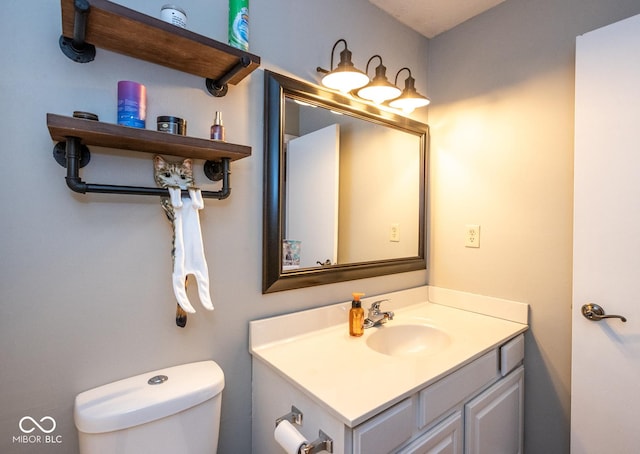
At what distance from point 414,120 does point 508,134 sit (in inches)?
18.7

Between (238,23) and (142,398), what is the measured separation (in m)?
1.14

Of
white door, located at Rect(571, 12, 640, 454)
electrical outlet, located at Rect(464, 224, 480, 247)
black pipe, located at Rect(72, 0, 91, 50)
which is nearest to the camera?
black pipe, located at Rect(72, 0, 91, 50)

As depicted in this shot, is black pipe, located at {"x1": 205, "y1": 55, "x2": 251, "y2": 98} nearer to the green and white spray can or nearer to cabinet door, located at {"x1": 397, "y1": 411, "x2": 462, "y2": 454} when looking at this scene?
the green and white spray can

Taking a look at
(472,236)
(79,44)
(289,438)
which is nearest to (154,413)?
(289,438)

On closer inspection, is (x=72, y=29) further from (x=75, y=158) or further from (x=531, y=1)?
(x=531, y=1)

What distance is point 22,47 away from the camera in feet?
2.60

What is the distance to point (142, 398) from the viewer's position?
85 centimetres

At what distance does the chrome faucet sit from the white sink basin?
27mm

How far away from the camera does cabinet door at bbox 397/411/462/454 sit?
95 cm

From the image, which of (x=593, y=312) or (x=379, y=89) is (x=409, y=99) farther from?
(x=593, y=312)

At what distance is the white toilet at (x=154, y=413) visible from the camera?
0.79m

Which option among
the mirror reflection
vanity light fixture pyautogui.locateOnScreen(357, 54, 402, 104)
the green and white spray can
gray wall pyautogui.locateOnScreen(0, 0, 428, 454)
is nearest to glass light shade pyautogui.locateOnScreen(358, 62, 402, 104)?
vanity light fixture pyautogui.locateOnScreen(357, 54, 402, 104)

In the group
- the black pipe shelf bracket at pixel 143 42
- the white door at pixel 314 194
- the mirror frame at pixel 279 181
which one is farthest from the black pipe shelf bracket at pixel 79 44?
the white door at pixel 314 194

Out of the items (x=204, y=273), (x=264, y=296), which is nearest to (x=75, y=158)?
(x=204, y=273)
